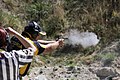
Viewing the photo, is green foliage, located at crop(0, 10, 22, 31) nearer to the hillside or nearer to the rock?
the hillside

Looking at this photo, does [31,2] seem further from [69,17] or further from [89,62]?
[89,62]

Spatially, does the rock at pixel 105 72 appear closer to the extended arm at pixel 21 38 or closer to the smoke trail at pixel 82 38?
the smoke trail at pixel 82 38

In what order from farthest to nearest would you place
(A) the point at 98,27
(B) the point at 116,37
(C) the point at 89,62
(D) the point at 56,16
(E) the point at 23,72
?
(D) the point at 56,16 < (A) the point at 98,27 < (B) the point at 116,37 < (C) the point at 89,62 < (E) the point at 23,72

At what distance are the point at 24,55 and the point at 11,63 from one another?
16 cm

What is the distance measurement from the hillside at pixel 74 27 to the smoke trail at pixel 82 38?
3.9 inches

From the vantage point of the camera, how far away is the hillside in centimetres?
648

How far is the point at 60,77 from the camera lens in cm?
639

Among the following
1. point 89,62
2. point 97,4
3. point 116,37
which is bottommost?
point 89,62

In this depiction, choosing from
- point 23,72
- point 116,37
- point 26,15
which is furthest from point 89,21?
point 23,72

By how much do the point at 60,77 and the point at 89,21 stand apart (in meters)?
2.60

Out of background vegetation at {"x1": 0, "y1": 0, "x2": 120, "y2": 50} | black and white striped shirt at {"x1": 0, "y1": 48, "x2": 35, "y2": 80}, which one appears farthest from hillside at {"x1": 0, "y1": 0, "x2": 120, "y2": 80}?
black and white striped shirt at {"x1": 0, "y1": 48, "x2": 35, "y2": 80}

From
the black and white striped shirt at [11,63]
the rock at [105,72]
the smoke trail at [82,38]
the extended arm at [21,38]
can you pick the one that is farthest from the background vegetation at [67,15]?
the black and white striped shirt at [11,63]

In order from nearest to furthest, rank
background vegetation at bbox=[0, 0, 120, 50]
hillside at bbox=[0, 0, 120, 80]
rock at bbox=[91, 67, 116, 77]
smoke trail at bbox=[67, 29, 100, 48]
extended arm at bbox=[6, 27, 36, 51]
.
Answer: extended arm at bbox=[6, 27, 36, 51] < rock at bbox=[91, 67, 116, 77] < hillside at bbox=[0, 0, 120, 80] < smoke trail at bbox=[67, 29, 100, 48] < background vegetation at bbox=[0, 0, 120, 50]

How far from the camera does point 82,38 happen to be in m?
8.15
